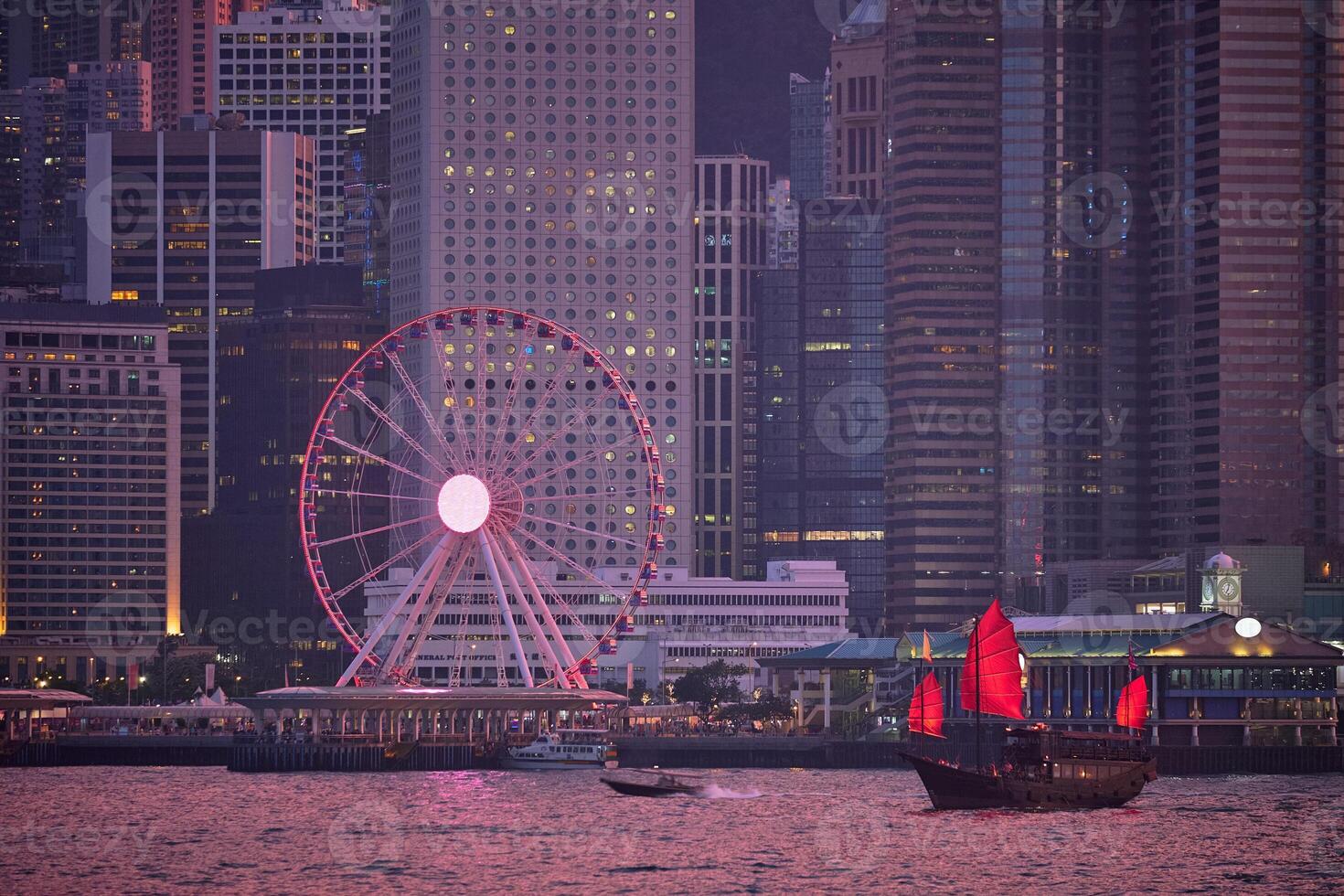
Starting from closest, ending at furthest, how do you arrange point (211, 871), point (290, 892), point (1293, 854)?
1. point (290, 892)
2. point (211, 871)
3. point (1293, 854)

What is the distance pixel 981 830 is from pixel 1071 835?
6.50 metres

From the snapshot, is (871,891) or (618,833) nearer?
(871,891)

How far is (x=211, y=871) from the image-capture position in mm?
171250

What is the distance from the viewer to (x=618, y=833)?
645ft

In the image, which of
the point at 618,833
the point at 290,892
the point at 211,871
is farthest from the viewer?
the point at 618,833

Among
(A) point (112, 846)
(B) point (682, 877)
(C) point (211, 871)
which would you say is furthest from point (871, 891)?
(A) point (112, 846)

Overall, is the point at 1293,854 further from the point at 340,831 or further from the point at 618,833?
the point at 340,831

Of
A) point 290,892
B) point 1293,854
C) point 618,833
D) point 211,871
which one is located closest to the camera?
point 290,892

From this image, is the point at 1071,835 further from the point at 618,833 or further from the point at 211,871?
the point at 211,871

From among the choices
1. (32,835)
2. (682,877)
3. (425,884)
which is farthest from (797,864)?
(32,835)

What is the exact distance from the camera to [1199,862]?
17925cm

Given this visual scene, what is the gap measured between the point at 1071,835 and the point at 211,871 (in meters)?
58.8

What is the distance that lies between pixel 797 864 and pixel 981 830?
1001 inches

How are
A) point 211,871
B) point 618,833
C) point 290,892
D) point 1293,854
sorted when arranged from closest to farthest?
1. point 290,892
2. point 211,871
3. point 1293,854
4. point 618,833
